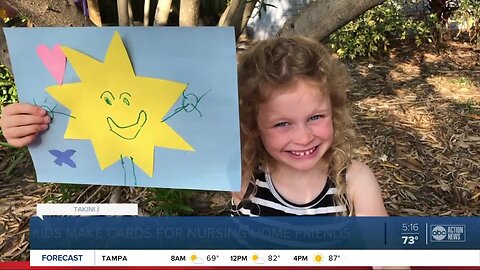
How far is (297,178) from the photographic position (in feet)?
2.74

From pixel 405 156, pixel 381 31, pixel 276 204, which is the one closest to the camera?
pixel 276 204

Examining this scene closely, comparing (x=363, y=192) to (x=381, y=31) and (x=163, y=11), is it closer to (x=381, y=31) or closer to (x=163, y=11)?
(x=163, y=11)

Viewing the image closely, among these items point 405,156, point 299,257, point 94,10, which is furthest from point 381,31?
point 299,257

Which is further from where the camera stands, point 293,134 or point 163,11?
point 163,11

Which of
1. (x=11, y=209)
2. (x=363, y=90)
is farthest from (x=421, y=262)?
(x=363, y=90)

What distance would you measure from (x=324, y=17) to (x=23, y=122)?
1.63ft

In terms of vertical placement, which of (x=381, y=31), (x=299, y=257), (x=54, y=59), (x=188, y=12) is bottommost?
(x=299, y=257)

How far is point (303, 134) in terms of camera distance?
731 millimetres

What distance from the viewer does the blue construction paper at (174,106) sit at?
0.66 m

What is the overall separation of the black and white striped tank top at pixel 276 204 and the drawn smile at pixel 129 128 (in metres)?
0.22

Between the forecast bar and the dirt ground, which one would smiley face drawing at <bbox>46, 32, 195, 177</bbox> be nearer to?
the forecast bar

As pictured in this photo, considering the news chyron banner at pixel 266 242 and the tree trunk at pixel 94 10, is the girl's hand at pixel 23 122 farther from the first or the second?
the tree trunk at pixel 94 10

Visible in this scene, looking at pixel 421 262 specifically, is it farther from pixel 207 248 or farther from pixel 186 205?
pixel 186 205

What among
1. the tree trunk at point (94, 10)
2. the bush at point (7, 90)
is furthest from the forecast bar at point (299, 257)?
the bush at point (7, 90)
